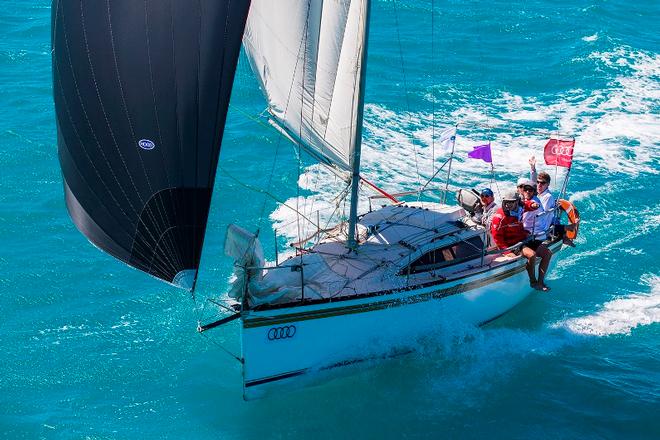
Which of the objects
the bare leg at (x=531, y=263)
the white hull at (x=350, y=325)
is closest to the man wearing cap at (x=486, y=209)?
the bare leg at (x=531, y=263)

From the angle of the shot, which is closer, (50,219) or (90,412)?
(90,412)

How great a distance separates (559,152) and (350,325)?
273 inches

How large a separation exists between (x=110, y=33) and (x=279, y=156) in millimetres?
13803

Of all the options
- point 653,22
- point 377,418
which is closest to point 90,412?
point 377,418

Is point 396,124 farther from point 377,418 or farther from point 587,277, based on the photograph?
point 377,418

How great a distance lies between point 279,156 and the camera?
28500 mm

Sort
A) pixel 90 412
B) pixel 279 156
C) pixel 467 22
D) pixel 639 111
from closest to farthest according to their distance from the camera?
pixel 90 412 → pixel 279 156 → pixel 639 111 → pixel 467 22

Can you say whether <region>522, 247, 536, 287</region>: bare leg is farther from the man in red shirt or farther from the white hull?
the white hull

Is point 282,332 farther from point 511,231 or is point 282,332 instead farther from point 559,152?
point 559,152

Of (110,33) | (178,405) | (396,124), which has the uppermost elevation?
(110,33)

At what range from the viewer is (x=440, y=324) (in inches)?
772

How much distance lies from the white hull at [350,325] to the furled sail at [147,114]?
8.93 feet

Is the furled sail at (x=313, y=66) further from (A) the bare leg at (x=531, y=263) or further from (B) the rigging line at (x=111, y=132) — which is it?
(A) the bare leg at (x=531, y=263)

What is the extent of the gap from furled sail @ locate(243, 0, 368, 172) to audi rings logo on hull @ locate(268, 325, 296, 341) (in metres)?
3.47
